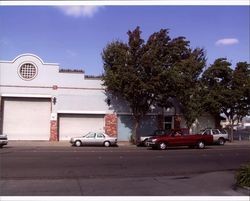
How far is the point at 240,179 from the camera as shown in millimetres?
13766

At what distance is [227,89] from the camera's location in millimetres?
46094

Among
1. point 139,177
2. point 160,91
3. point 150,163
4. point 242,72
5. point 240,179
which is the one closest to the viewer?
point 240,179

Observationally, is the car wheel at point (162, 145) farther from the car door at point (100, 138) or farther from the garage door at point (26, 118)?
the garage door at point (26, 118)

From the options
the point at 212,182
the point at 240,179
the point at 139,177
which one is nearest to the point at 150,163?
the point at 139,177

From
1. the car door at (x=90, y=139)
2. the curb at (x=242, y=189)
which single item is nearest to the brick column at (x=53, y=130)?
the car door at (x=90, y=139)

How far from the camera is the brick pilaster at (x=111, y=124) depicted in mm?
45094

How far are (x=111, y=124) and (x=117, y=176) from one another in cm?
2797

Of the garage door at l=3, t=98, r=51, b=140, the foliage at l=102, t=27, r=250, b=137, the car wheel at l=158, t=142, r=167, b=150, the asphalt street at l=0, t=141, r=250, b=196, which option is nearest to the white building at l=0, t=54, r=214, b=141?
the garage door at l=3, t=98, r=51, b=140

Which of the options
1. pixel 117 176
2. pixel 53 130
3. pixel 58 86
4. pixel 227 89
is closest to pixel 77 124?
pixel 53 130

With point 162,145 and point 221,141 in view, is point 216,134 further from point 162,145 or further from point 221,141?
point 162,145

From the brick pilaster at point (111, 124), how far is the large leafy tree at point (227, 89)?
28.7 feet

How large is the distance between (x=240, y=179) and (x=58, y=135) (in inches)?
1257

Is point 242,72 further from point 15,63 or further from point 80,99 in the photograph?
point 15,63

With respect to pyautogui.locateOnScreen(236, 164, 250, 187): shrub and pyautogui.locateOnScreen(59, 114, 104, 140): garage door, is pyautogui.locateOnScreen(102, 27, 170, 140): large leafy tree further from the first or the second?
pyautogui.locateOnScreen(236, 164, 250, 187): shrub
